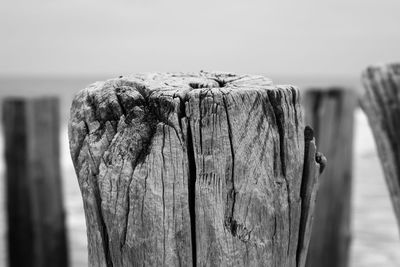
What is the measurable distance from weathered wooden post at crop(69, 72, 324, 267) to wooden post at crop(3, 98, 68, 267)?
132 inches

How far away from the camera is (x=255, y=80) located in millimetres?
1470

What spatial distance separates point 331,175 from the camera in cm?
405

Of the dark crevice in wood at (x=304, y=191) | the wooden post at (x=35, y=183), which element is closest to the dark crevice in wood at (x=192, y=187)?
the dark crevice in wood at (x=304, y=191)

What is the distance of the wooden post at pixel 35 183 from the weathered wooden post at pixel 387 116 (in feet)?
9.90

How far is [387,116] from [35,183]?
3235 mm

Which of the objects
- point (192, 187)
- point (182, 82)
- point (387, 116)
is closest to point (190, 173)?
point (192, 187)

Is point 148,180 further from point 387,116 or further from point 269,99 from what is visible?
point 387,116

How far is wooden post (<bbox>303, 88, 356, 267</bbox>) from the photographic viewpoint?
156 inches

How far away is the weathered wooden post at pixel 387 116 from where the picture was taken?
232 centimetres

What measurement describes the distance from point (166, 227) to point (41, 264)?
11.9ft

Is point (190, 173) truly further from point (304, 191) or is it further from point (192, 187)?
point (304, 191)

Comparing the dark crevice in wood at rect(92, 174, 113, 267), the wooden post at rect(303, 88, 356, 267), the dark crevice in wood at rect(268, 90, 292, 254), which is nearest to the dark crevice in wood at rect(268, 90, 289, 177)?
the dark crevice in wood at rect(268, 90, 292, 254)

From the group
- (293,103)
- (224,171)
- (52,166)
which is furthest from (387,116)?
(52,166)

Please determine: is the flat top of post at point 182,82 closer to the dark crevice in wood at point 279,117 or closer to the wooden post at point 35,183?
the dark crevice in wood at point 279,117
